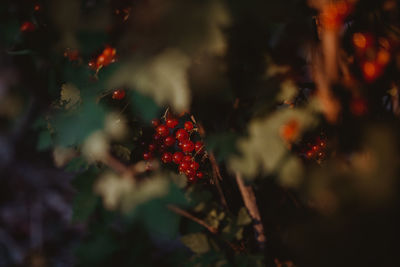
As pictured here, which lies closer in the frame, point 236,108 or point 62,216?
point 236,108

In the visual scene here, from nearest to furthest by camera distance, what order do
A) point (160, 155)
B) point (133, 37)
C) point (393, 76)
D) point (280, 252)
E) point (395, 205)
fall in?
point (395, 205)
point (133, 37)
point (393, 76)
point (280, 252)
point (160, 155)

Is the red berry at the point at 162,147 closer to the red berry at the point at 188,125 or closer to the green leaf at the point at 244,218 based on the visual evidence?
the red berry at the point at 188,125

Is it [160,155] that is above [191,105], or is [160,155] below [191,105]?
below

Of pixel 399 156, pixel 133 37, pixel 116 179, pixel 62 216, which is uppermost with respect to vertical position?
pixel 133 37

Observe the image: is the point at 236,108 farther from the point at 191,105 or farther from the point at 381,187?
the point at 381,187

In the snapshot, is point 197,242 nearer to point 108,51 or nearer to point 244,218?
point 244,218

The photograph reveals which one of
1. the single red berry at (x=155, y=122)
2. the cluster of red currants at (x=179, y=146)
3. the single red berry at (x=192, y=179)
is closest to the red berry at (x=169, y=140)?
the cluster of red currants at (x=179, y=146)

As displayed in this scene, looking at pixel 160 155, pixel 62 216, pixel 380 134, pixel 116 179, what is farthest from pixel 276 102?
pixel 62 216
